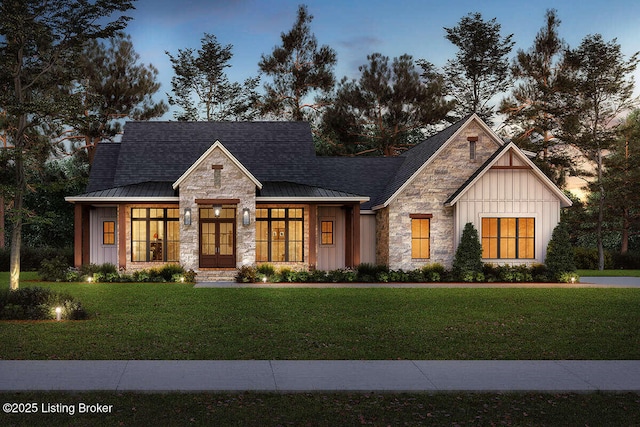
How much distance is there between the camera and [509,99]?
135ft

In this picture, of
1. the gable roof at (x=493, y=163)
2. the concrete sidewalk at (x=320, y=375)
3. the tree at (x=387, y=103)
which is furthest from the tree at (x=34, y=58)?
the tree at (x=387, y=103)

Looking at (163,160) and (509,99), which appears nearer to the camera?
(163,160)

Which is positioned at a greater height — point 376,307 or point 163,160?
point 163,160

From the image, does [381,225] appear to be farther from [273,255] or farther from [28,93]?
[28,93]

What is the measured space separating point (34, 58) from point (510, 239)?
19.0 m

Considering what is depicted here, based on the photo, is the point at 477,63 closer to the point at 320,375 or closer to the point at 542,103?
the point at 542,103

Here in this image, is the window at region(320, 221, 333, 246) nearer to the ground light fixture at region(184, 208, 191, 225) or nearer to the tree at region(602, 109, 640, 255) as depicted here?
the ground light fixture at region(184, 208, 191, 225)

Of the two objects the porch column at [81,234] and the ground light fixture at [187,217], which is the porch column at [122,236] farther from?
the ground light fixture at [187,217]

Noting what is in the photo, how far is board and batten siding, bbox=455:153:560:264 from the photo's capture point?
2525 centimetres

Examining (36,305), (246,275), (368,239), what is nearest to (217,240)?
(246,275)

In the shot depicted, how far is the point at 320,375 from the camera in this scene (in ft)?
26.4

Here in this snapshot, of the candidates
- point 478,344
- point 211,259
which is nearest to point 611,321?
point 478,344

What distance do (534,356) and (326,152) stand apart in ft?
114

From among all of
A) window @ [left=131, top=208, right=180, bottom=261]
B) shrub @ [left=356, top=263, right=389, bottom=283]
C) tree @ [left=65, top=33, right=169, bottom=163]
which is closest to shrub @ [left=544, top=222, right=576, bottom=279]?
shrub @ [left=356, top=263, right=389, bottom=283]
